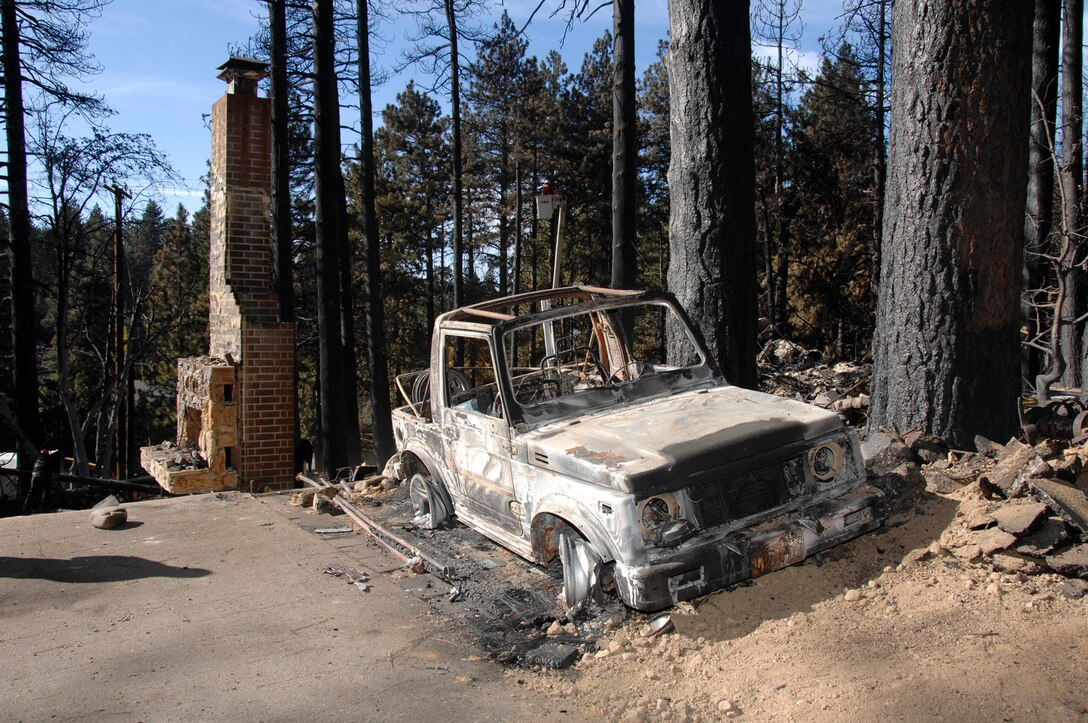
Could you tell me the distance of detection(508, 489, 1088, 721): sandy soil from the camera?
11.3ft

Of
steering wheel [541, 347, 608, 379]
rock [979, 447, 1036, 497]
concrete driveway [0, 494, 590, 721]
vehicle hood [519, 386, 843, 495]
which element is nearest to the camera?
concrete driveway [0, 494, 590, 721]

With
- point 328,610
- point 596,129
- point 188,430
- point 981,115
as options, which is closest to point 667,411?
point 328,610

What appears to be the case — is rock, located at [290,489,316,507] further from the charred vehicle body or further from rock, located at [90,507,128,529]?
the charred vehicle body

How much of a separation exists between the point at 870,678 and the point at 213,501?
22.0 feet

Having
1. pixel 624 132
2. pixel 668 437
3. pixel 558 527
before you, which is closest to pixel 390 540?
pixel 558 527

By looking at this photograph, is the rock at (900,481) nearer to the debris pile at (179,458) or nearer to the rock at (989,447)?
the rock at (989,447)

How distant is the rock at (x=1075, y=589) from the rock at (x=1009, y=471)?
2.84ft

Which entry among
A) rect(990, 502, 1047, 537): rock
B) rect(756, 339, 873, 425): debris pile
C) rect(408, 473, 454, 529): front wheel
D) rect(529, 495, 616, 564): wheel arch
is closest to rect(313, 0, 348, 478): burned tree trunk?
rect(408, 473, 454, 529): front wheel

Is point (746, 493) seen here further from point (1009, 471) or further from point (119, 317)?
point (119, 317)

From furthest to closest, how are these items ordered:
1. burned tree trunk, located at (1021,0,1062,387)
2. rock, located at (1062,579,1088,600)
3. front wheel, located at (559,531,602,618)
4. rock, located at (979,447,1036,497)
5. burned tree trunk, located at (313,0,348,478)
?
burned tree trunk, located at (313,0,348,478)
burned tree trunk, located at (1021,0,1062,387)
rock, located at (979,447,1036,497)
front wheel, located at (559,531,602,618)
rock, located at (1062,579,1088,600)

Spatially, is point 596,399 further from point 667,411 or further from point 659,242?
point 659,242

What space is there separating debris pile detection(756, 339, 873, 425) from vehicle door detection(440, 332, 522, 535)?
463 cm

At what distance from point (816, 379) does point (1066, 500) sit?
8400 millimetres

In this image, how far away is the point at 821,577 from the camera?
471 centimetres
